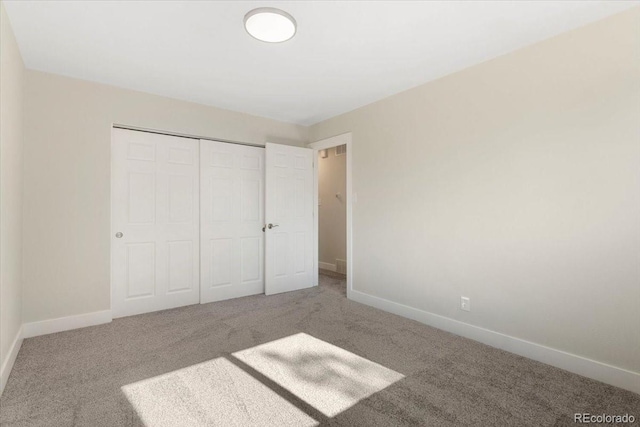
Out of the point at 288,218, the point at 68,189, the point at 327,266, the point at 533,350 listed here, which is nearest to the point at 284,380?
the point at 533,350

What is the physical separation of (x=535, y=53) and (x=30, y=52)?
4.19 m

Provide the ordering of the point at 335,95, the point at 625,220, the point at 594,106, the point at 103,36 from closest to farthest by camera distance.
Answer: the point at 625,220 < the point at 594,106 < the point at 103,36 < the point at 335,95

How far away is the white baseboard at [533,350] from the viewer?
81.9 inches

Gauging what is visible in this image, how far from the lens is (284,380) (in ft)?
7.04

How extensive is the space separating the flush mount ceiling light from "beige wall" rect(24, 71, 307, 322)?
6.54 feet

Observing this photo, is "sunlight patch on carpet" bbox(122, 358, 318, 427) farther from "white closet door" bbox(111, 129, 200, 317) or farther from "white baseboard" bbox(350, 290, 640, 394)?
"white baseboard" bbox(350, 290, 640, 394)

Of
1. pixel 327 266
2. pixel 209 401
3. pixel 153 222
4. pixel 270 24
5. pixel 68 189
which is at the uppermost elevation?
pixel 270 24

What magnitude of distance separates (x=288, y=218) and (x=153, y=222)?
175 centimetres

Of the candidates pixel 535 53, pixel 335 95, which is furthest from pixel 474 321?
pixel 335 95

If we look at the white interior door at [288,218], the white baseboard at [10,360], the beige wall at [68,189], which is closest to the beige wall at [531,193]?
the white interior door at [288,218]

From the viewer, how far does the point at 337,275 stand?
18.7ft

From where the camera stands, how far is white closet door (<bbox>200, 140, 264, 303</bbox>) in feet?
13.1

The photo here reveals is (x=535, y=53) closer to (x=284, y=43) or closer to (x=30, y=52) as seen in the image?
(x=284, y=43)

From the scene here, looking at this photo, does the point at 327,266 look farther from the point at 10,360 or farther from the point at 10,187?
the point at 10,187
